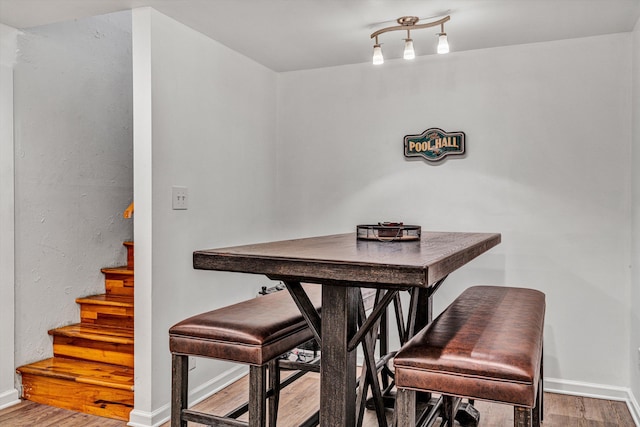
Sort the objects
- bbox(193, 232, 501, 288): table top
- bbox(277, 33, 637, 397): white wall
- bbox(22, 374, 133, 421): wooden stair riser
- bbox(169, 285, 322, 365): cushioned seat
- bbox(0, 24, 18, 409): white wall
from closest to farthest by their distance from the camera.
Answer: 1. bbox(193, 232, 501, 288): table top
2. bbox(169, 285, 322, 365): cushioned seat
3. bbox(22, 374, 133, 421): wooden stair riser
4. bbox(0, 24, 18, 409): white wall
5. bbox(277, 33, 637, 397): white wall

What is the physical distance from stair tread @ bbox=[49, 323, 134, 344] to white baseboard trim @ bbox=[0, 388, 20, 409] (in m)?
0.36

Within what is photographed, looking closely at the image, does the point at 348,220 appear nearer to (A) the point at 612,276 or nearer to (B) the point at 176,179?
(B) the point at 176,179

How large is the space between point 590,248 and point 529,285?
1.37 feet

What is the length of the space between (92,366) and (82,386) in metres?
0.17

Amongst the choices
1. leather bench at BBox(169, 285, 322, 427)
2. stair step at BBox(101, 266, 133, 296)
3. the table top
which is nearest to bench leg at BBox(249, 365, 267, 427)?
leather bench at BBox(169, 285, 322, 427)

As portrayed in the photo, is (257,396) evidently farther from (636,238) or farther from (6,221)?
(636,238)

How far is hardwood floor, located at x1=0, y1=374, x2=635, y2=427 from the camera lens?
8.27 feet

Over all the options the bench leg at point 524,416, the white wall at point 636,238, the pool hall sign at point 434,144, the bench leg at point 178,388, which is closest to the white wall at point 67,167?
the bench leg at point 178,388

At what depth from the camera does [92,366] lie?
279 cm

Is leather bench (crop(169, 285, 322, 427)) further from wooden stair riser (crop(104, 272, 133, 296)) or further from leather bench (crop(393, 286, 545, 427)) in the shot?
wooden stair riser (crop(104, 272, 133, 296))

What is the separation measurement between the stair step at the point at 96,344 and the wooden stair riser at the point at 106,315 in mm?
43

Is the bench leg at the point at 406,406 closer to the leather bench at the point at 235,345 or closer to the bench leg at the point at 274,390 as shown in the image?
the leather bench at the point at 235,345

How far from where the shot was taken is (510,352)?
4.61ft

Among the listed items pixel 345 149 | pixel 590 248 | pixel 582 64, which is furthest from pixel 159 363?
pixel 582 64
